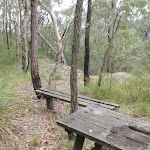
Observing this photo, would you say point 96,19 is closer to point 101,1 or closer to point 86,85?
point 101,1

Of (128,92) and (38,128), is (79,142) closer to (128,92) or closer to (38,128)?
(38,128)

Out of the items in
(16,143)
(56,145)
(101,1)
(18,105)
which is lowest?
(56,145)

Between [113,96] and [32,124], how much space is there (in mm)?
2405

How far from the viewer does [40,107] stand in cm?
423

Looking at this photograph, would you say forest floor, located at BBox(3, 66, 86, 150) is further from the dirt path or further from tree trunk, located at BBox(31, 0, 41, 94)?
tree trunk, located at BBox(31, 0, 41, 94)

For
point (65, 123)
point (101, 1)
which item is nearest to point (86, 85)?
point (101, 1)

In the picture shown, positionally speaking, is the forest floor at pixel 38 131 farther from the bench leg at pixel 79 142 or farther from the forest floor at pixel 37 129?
the bench leg at pixel 79 142

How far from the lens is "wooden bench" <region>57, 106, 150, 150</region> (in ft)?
5.18

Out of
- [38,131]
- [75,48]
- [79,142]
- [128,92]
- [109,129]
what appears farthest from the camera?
[128,92]

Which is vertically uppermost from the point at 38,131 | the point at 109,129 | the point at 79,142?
the point at 109,129

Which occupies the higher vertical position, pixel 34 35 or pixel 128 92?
pixel 34 35

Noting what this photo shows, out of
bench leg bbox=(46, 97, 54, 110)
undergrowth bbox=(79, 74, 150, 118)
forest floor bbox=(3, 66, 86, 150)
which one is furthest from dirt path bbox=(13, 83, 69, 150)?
undergrowth bbox=(79, 74, 150, 118)

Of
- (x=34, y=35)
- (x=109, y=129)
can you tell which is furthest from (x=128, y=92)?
(x=34, y=35)

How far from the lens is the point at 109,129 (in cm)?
185
